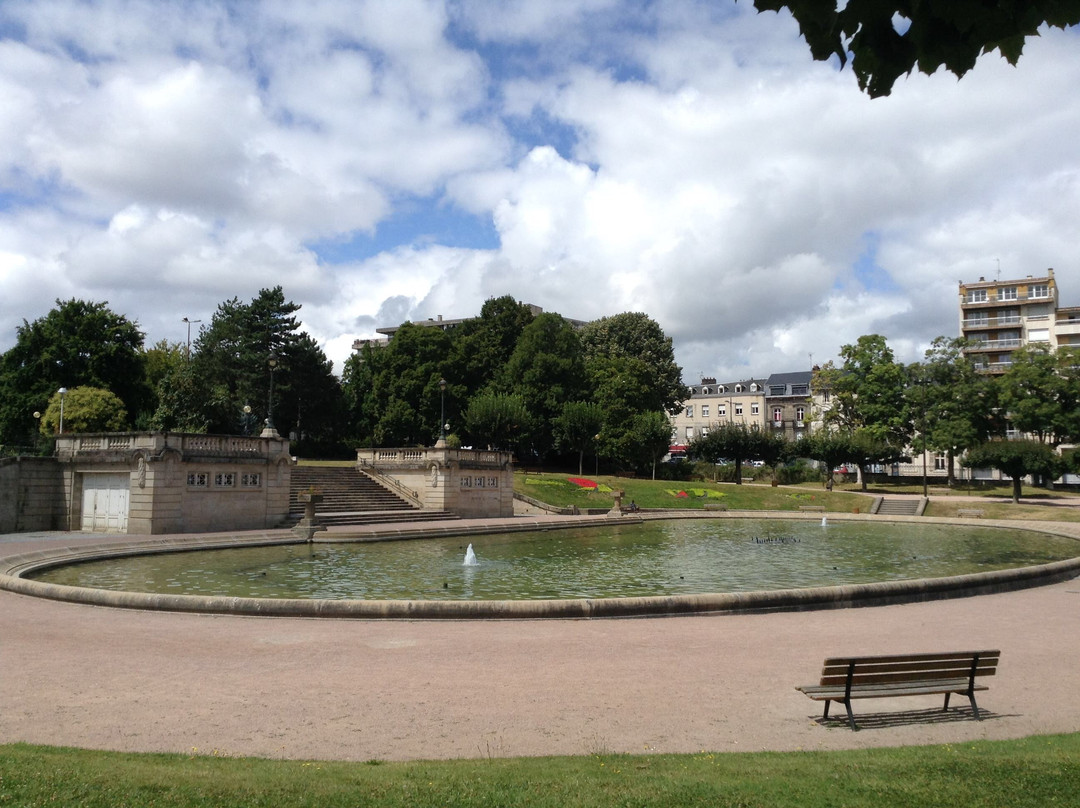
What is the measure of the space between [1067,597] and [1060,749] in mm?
13295

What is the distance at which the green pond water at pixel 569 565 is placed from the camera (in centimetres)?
1928

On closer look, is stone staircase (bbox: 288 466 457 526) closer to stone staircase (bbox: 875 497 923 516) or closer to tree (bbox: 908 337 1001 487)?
stone staircase (bbox: 875 497 923 516)

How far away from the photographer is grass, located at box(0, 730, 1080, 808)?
5648 mm

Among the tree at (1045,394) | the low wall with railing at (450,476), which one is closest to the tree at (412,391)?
the low wall with railing at (450,476)

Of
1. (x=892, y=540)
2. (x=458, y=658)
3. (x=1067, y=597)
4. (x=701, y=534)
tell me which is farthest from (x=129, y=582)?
(x=892, y=540)

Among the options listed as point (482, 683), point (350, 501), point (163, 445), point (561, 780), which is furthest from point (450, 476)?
point (561, 780)

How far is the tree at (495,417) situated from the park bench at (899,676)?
55436mm

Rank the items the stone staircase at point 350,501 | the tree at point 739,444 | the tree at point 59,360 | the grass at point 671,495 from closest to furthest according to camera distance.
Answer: the stone staircase at point 350,501 < the grass at point 671,495 < the tree at point 59,360 < the tree at point 739,444

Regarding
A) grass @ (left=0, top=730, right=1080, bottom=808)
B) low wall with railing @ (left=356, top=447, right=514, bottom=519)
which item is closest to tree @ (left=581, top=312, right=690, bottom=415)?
low wall with railing @ (left=356, top=447, right=514, bottom=519)

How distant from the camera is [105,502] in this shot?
34406 mm

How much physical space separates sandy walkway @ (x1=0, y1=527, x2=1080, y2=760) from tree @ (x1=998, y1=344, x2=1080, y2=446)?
2318 inches

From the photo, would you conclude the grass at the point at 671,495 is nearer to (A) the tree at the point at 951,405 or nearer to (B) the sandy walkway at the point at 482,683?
(A) the tree at the point at 951,405

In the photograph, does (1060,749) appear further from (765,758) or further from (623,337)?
(623,337)

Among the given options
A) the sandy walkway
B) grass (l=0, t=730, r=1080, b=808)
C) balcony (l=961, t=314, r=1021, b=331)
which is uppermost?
balcony (l=961, t=314, r=1021, b=331)
